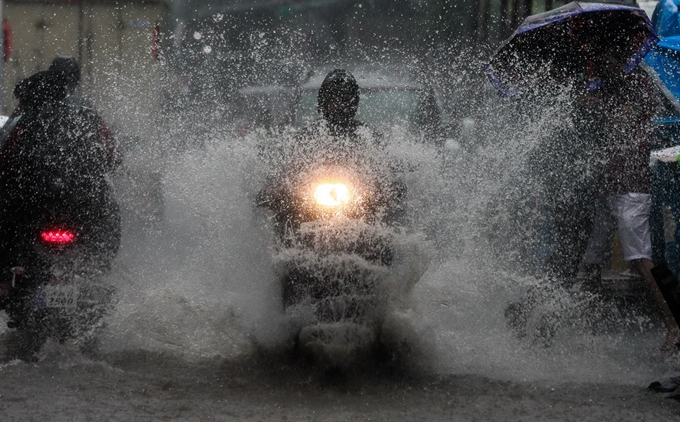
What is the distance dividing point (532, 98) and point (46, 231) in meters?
3.49

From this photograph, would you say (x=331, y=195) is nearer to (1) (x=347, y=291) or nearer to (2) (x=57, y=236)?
(1) (x=347, y=291)

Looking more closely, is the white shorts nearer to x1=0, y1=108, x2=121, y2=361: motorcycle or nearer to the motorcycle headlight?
the motorcycle headlight

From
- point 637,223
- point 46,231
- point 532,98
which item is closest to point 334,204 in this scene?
point 46,231

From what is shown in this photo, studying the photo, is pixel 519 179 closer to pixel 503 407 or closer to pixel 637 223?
pixel 637 223

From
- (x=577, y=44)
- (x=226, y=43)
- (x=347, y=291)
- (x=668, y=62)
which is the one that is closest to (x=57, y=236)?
Result: (x=347, y=291)

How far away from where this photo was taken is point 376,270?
5254mm

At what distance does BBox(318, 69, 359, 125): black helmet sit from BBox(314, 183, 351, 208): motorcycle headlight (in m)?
0.81

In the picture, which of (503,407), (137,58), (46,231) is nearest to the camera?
(503,407)

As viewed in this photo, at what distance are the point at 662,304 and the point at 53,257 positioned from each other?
357 cm

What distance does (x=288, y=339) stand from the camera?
5.44m

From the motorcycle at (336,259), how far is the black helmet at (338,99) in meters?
0.69

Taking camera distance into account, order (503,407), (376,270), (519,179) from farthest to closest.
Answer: (519,179)
(376,270)
(503,407)

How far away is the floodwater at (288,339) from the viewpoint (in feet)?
16.0

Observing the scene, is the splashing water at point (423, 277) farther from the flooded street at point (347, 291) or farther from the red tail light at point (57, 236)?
the red tail light at point (57, 236)
